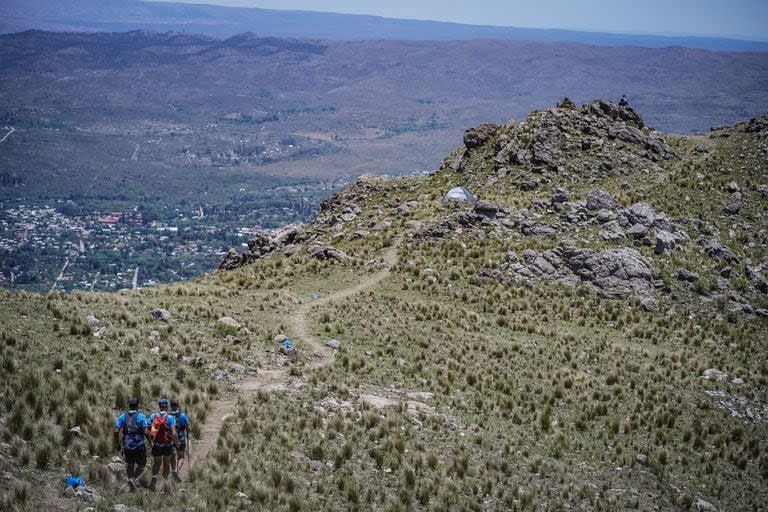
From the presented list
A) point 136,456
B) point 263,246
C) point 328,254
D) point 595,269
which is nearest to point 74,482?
point 136,456

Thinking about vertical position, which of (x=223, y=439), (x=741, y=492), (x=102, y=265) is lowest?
(x=102, y=265)

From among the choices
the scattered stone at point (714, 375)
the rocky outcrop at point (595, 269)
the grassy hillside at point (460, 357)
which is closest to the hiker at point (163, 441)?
the grassy hillside at point (460, 357)

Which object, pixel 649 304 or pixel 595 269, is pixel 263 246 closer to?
pixel 595 269

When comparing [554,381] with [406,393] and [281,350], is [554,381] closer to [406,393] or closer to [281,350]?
[406,393]

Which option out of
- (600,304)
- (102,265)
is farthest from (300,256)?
(102,265)

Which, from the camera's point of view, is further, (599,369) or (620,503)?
(599,369)

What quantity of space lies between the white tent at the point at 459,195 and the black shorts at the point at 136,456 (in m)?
30.4

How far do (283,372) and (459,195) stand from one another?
76.7 feet

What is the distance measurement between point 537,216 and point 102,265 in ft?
352

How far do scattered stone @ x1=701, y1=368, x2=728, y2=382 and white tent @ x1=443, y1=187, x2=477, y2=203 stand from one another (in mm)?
19671

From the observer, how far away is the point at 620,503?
16.2m

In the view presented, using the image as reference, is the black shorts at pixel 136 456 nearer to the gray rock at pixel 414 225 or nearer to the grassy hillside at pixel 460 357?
the grassy hillside at pixel 460 357

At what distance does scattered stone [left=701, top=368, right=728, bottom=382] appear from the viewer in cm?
2428

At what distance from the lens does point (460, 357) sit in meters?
24.7
